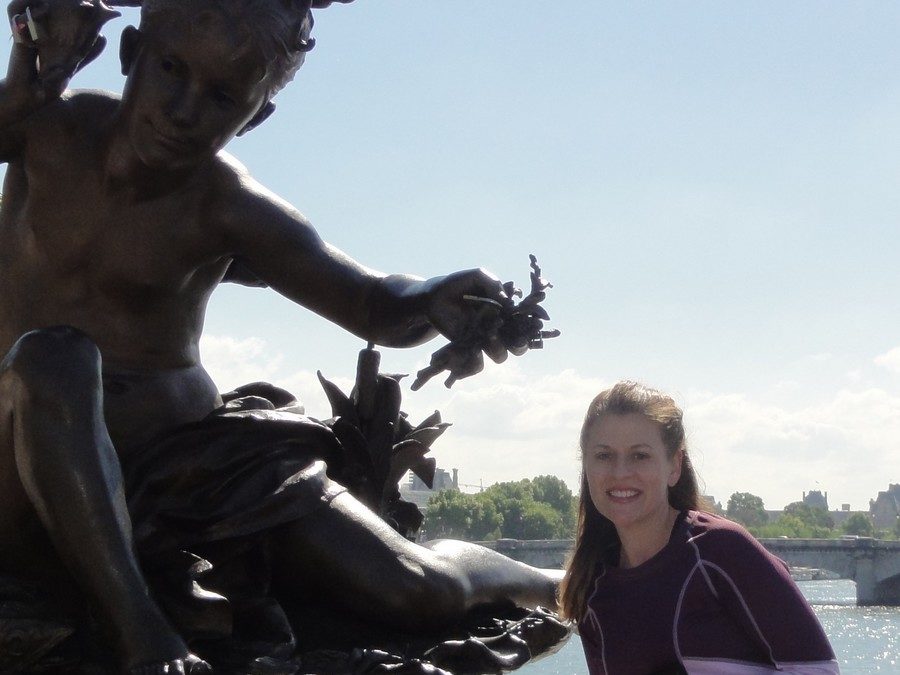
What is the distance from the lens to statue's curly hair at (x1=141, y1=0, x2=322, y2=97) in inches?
119

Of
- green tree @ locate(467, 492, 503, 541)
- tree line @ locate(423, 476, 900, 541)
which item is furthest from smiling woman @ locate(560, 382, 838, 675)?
green tree @ locate(467, 492, 503, 541)

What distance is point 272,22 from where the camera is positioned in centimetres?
307

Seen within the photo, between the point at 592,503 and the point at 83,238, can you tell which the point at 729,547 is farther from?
the point at 83,238

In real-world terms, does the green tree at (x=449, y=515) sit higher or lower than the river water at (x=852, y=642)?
higher

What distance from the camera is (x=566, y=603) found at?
10.2ft

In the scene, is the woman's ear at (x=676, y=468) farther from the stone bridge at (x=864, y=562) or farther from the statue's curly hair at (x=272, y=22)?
the stone bridge at (x=864, y=562)

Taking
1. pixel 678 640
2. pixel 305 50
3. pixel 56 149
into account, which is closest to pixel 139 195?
pixel 56 149

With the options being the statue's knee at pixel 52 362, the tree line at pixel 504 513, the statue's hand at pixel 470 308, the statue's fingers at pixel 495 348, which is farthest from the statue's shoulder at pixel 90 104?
the tree line at pixel 504 513

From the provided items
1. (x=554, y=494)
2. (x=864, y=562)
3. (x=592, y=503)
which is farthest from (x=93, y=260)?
(x=554, y=494)

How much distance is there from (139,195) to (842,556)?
172 ft

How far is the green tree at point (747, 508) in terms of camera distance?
96419 millimetres

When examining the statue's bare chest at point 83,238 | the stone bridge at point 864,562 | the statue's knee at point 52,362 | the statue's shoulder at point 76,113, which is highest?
the statue's shoulder at point 76,113

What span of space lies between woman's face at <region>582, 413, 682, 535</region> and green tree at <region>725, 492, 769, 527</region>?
94720 millimetres

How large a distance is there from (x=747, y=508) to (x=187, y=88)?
327ft
